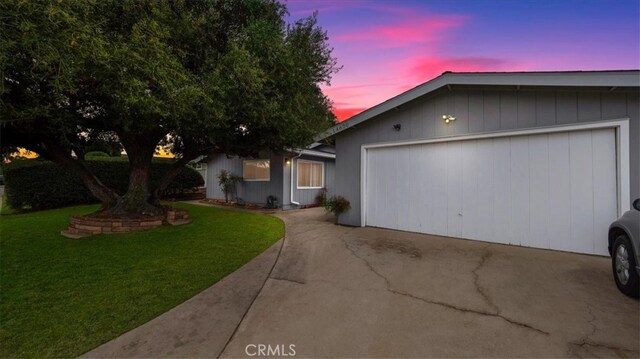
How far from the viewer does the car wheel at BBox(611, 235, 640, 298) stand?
3088 millimetres

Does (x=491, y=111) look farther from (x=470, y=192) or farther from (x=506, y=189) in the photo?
(x=470, y=192)

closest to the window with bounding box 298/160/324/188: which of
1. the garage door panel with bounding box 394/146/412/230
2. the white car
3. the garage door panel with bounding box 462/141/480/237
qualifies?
the garage door panel with bounding box 394/146/412/230

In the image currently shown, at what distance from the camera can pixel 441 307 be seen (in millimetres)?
2979

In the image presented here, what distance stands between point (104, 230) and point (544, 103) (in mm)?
9946

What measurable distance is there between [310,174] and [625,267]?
11255 millimetres

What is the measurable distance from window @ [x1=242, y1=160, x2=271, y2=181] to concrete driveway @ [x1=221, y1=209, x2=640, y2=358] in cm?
843

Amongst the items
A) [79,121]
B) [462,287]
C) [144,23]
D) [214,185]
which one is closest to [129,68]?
[144,23]

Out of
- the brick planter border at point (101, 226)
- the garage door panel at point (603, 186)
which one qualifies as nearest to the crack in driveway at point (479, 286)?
the garage door panel at point (603, 186)

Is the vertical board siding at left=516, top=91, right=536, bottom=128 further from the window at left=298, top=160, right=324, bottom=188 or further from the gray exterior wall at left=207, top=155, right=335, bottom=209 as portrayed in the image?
the window at left=298, top=160, right=324, bottom=188

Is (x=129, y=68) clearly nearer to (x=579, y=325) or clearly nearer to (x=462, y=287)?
(x=462, y=287)

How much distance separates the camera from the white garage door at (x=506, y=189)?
4.85 m

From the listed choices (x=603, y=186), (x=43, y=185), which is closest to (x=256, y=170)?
(x=43, y=185)

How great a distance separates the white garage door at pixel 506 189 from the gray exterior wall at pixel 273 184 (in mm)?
5372

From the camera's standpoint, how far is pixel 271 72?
5.86 metres
